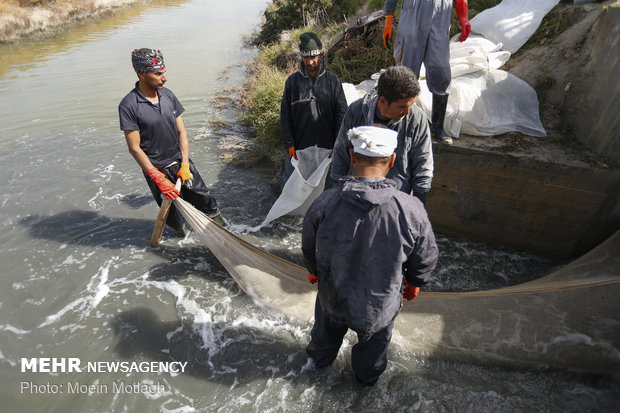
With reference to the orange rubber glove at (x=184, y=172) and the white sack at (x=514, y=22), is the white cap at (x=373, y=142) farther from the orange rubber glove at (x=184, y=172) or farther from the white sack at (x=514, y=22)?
the white sack at (x=514, y=22)

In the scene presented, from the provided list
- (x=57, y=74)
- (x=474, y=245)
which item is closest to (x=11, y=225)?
(x=474, y=245)

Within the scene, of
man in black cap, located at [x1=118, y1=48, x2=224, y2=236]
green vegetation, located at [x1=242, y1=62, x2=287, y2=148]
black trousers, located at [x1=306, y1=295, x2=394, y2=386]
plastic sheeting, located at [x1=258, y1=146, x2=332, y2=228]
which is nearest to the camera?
black trousers, located at [x1=306, y1=295, x2=394, y2=386]

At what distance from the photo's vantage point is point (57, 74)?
10.3 m

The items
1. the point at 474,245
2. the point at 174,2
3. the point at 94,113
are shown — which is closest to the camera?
the point at 474,245

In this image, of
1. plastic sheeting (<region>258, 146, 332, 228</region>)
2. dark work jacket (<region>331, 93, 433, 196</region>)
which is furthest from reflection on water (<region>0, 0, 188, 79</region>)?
dark work jacket (<region>331, 93, 433, 196</region>)

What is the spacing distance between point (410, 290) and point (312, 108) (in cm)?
213

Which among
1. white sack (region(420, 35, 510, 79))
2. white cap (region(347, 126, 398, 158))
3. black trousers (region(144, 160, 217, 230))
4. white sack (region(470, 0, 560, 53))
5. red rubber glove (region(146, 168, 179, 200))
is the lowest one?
black trousers (region(144, 160, 217, 230))

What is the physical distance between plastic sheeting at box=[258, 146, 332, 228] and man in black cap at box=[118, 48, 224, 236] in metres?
0.93

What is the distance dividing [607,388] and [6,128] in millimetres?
9997

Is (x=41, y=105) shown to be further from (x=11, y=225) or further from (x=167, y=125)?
(x=167, y=125)

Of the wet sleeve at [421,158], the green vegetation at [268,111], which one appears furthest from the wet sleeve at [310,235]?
the green vegetation at [268,111]

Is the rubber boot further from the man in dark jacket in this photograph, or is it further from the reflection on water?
the reflection on water

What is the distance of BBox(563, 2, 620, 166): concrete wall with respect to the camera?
3162 millimetres

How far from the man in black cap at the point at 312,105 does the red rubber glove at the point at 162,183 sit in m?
1.26
